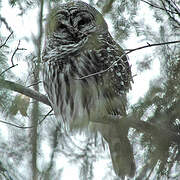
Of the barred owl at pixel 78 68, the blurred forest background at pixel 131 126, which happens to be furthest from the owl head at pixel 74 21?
the blurred forest background at pixel 131 126

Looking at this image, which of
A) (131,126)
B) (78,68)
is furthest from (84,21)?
(131,126)

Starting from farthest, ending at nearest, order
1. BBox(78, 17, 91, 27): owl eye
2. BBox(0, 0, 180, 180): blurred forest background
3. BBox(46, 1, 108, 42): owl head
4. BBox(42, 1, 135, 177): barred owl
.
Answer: BBox(78, 17, 91, 27): owl eye < BBox(46, 1, 108, 42): owl head < BBox(42, 1, 135, 177): barred owl < BBox(0, 0, 180, 180): blurred forest background

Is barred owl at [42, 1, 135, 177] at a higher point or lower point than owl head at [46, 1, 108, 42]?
lower

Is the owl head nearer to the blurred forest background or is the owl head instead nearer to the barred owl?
the barred owl

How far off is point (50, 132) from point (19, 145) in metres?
0.31

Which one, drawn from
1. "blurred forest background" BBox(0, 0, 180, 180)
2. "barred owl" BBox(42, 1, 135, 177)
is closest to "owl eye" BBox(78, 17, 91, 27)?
"barred owl" BBox(42, 1, 135, 177)

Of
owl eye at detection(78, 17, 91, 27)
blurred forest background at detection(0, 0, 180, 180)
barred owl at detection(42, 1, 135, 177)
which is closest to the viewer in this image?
blurred forest background at detection(0, 0, 180, 180)

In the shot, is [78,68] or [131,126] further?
[78,68]

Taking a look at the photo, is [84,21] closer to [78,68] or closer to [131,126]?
[78,68]

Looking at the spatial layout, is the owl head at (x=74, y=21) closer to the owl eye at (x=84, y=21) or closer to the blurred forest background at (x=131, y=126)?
the owl eye at (x=84, y=21)

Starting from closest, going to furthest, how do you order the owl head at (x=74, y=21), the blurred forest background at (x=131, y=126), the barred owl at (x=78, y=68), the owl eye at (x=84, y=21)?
the blurred forest background at (x=131, y=126), the barred owl at (x=78, y=68), the owl head at (x=74, y=21), the owl eye at (x=84, y=21)

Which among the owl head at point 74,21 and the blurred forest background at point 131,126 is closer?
the blurred forest background at point 131,126

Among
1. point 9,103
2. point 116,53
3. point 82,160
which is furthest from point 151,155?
point 116,53

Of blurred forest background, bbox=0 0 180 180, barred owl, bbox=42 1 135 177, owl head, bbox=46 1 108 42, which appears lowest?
blurred forest background, bbox=0 0 180 180
